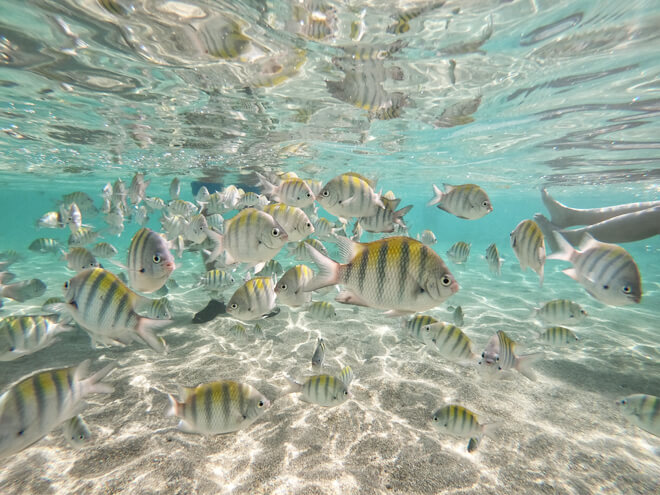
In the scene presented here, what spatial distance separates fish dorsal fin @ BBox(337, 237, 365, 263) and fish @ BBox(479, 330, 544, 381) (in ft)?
8.68

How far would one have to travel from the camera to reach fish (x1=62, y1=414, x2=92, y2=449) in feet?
12.1

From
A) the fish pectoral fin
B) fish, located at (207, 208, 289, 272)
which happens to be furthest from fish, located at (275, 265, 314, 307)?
the fish pectoral fin

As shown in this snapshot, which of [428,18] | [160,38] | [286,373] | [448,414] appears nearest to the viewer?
[448,414]

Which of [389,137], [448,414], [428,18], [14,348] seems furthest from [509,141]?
[14,348]

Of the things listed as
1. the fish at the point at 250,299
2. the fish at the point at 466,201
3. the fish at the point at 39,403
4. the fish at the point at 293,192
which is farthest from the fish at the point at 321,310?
the fish at the point at 39,403

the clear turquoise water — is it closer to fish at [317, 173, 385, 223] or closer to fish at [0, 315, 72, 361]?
fish at [0, 315, 72, 361]

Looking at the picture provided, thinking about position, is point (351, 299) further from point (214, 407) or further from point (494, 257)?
point (494, 257)

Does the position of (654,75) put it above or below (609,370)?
above

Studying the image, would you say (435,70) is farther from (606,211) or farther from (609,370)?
(609,370)

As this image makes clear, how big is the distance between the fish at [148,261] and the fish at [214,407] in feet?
4.07

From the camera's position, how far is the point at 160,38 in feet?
24.3

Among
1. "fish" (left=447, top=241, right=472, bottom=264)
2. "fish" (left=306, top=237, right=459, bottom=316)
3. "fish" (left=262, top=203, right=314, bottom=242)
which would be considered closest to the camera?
"fish" (left=306, top=237, right=459, bottom=316)

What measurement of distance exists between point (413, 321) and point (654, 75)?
1155 centimetres

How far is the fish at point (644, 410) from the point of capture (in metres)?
3.70
